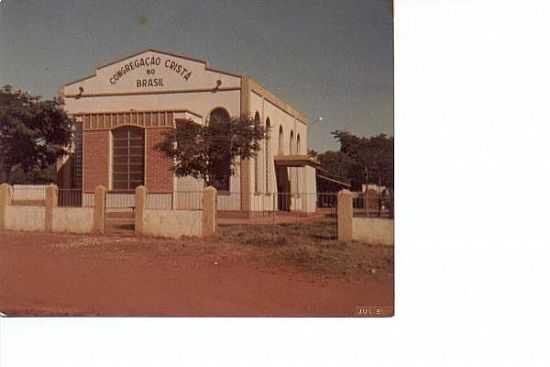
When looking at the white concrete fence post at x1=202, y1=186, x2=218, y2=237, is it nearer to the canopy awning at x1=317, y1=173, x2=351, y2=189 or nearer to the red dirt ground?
the red dirt ground

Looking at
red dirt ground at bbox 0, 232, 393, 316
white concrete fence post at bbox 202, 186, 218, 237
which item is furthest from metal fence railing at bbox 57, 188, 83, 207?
white concrete fence post at bbox 202, 186, 218, 237

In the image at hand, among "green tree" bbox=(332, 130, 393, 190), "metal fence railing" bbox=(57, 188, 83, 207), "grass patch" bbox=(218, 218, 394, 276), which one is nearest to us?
"green tree" bbox=(332, 130, 393, 190)

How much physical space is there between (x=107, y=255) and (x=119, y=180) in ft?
2.82

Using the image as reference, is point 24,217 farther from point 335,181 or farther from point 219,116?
point 335,181

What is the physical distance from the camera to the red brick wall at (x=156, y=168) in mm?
6895

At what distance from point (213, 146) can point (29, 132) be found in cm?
207

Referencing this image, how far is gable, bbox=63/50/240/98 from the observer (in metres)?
6.77

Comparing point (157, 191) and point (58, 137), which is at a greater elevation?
point (58, 137)

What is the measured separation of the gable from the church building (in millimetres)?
11

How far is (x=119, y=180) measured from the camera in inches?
275

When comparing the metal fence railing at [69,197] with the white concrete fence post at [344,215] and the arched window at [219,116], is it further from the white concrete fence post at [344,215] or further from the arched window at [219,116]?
the white concrete fence post at [344,215]

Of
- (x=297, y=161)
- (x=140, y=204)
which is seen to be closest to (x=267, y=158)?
(x=297, y=161)
